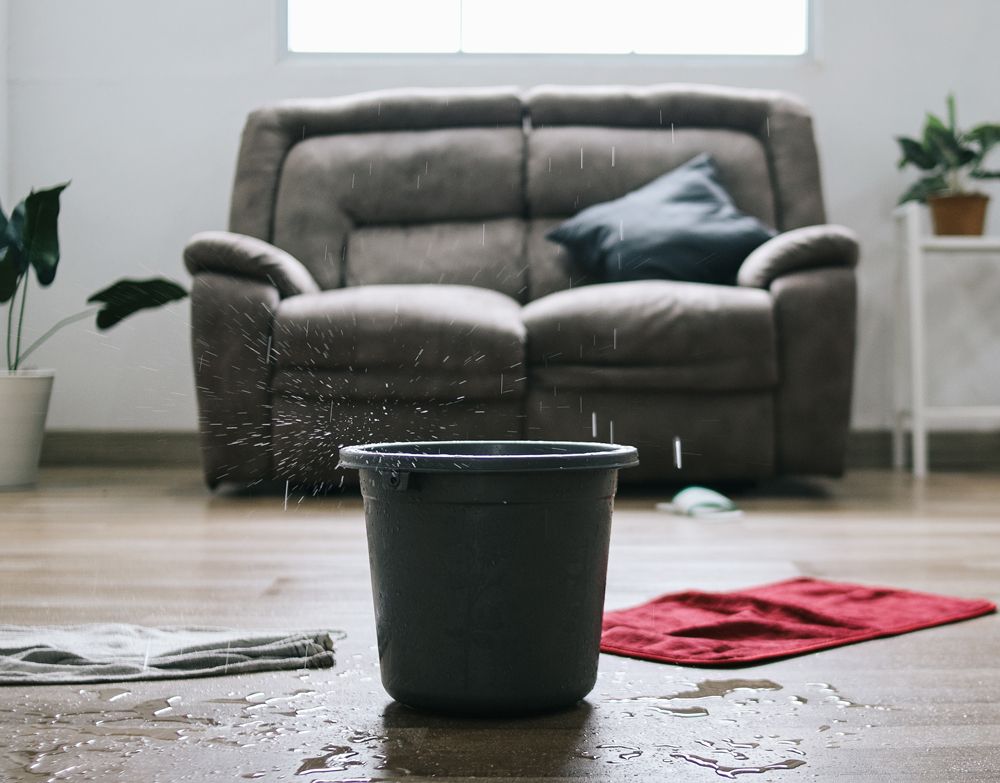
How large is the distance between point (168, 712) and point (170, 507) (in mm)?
1413

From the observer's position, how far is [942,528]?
1843 mm

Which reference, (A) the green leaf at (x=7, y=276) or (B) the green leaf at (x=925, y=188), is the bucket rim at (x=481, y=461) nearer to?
(A) the green leaf at (x=7, y=276)

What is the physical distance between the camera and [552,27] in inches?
133

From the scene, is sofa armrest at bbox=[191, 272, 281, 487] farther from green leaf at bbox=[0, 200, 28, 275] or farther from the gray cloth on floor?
the gray cloth on floor

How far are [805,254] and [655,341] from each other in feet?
1.45

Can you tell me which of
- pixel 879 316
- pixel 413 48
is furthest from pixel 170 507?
pixel 879 316

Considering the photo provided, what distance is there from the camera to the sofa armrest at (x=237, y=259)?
2.31 metres

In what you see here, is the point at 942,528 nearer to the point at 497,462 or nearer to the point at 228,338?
the point at 497,462

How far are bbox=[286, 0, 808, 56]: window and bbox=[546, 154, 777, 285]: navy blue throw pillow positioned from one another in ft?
2.74

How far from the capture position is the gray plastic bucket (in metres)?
0.75

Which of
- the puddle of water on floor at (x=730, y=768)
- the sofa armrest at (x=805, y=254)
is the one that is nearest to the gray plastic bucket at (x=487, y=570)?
the puddle of water on floor at (x=730, y=768)

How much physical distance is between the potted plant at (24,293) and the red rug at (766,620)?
1.80m

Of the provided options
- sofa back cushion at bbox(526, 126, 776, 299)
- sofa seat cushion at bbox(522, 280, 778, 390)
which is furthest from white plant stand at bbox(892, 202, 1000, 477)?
sofa seat cushion at bbox(522, 280, 778, 390)

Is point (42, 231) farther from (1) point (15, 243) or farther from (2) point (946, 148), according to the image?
(2) point (946, 148)
